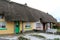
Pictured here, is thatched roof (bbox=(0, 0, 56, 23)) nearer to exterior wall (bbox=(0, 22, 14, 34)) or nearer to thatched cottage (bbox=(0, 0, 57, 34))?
thatched cottage (bbox=(0, 0, 57, 34))

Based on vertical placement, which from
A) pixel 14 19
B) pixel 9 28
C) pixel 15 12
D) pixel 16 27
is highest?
pixel 15 12

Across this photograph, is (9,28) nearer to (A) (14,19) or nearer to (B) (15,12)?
(A) (14,19)

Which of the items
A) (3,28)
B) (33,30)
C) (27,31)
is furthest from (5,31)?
(33,30)

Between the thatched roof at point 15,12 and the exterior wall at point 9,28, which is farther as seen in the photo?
the exterior wall at point 9,28

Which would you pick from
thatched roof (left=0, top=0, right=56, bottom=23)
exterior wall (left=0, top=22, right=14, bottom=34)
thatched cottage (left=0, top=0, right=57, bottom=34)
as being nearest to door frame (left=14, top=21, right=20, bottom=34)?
thatched cottage (left=0, top=0, right=57, bottom=34)

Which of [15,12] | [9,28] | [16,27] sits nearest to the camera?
[9,28]

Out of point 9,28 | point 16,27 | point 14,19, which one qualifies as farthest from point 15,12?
point 9,28

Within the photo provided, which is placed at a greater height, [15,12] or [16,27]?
[15,12]

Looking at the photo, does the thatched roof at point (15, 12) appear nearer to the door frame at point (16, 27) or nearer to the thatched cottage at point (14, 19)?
the thatched cottage at point (14, 19)

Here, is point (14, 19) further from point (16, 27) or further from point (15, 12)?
point (16, 27)

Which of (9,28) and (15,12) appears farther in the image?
(15,12)

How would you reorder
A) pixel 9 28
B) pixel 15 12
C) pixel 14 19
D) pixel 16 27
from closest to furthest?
pixel 14 19 < pixel 9 28 < pixel 15 12 < pixel 16 27

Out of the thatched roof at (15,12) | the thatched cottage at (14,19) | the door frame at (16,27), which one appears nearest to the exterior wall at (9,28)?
the thatched cottage at (14,19)

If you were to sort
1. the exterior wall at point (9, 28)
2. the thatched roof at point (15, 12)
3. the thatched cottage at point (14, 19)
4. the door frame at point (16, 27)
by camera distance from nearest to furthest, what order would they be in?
the thatched roof at point (15, 12)
the thatched cottage at point (14, 19)
the exterior wall at point (9, 28)
the door frame at point (16, 27)
